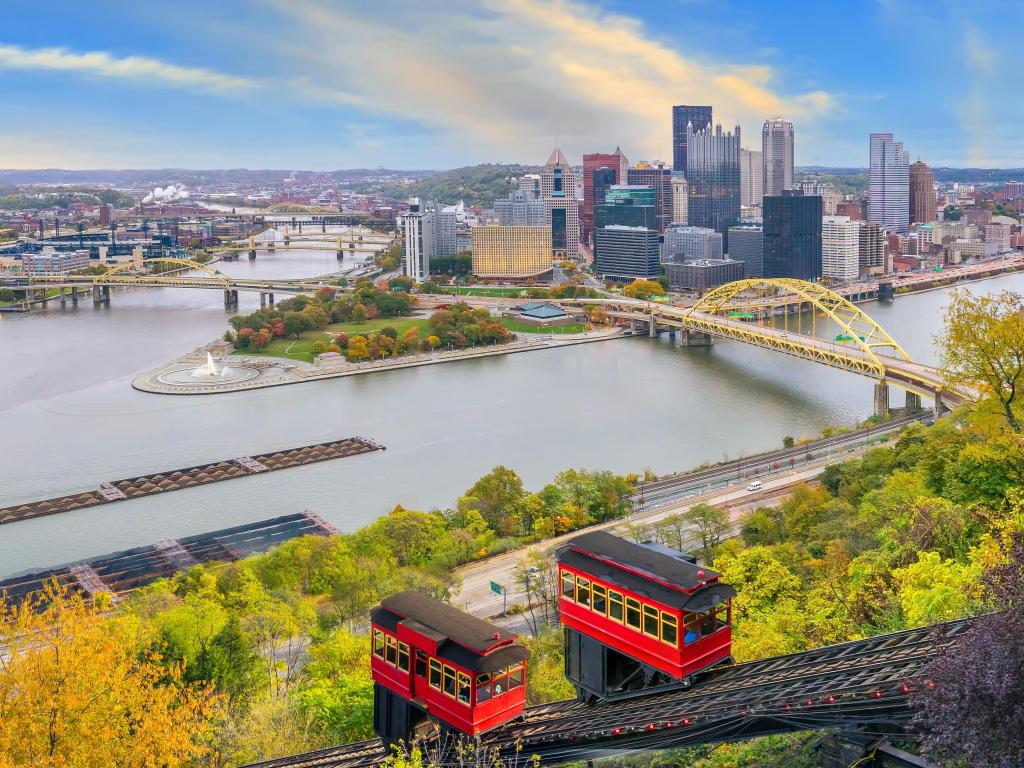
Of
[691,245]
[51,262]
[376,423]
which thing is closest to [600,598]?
[376,423]

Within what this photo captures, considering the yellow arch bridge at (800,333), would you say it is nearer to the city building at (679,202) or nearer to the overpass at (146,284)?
the overpass at (146,284)

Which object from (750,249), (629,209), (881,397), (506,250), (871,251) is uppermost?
(629,209)

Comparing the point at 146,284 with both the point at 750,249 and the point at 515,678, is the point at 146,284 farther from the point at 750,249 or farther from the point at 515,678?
the point at 515,678

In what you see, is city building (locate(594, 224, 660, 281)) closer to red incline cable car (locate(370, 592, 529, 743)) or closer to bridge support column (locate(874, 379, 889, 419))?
bridge support column (locate(874, 379, 889, 419))

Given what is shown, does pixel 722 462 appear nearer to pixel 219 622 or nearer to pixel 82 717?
pixel 219 622

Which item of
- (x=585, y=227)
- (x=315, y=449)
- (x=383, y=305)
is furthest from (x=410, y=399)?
(x=585, y=227)

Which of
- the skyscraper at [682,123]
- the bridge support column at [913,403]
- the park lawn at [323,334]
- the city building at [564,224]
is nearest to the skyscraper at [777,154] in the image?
the skyscraper at [682,123]
